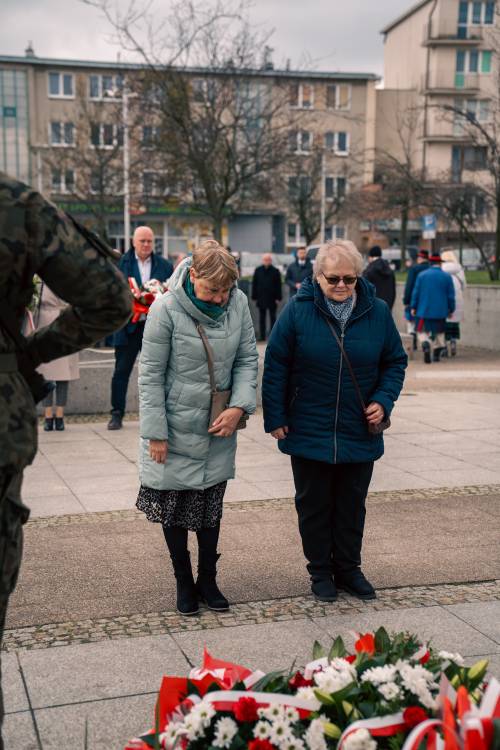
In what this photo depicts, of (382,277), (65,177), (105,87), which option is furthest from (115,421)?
(105,87)

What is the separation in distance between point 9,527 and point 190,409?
2.23 metres

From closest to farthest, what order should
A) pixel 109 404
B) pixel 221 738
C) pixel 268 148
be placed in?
pixel 221 738
pixel 109 404
pixel 268 148

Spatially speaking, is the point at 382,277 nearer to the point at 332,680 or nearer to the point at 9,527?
the point at 332,680

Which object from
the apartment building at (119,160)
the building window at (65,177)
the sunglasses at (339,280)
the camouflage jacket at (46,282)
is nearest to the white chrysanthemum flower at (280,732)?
the camouflage jacket at (46,282)

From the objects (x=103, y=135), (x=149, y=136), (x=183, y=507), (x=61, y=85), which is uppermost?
(x=61, y=85)

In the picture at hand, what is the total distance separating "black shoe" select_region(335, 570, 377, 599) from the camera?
4918 millimetres

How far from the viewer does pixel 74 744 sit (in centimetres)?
333

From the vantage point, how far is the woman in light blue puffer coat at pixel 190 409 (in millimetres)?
4555

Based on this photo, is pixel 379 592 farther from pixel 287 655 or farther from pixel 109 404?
pixel 109 404

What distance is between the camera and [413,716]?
2537 millimetres

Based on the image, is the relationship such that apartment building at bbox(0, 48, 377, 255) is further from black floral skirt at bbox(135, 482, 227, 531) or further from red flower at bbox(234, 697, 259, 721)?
red flower at bbox(234, 697, 259, 721)

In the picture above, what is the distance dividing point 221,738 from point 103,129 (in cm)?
3592

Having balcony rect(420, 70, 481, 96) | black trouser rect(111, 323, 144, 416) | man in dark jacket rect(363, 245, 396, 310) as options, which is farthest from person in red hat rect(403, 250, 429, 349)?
balcony rect(420, 70, 481, 96)

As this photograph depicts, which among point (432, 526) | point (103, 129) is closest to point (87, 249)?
point (432, 526)
